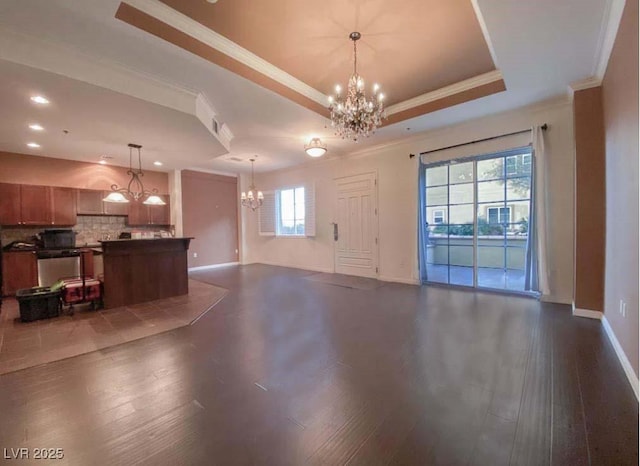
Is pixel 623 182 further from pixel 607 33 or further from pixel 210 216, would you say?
pixel 210 216

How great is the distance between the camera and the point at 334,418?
1.67 meters

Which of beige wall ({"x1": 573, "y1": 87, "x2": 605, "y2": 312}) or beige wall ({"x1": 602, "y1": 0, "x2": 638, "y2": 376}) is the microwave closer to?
beige wall ({"x1": 602, "y1": 0, "x2": 638, "y2": 376})

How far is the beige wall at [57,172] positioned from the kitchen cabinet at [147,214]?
0.57 meters

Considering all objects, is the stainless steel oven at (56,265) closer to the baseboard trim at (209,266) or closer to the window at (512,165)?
the baseboard trim at (209,266)

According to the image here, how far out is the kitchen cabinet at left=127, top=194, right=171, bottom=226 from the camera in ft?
21.6

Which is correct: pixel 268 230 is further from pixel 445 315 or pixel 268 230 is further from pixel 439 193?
pixel 445 315

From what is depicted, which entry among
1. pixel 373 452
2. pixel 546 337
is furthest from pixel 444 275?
pixel 373 452

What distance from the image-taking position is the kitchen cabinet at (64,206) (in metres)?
5.49

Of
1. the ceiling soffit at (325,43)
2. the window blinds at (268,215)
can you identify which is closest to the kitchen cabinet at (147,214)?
the window blinds at (268,215)

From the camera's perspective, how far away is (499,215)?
182 inches

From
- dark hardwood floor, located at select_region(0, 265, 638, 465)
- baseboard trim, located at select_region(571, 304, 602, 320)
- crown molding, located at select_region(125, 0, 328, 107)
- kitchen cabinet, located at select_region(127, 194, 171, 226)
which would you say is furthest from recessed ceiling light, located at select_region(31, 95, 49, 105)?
baseboard trim, located at select_region(571, 304, 602, 320)

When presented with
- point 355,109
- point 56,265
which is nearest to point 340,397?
point 355,109

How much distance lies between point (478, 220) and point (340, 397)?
13.8ft

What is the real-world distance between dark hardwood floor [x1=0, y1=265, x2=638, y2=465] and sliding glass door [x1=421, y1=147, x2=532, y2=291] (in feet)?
5.16
